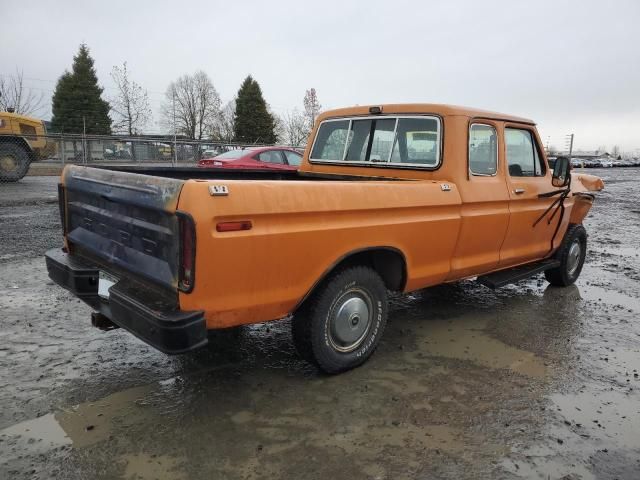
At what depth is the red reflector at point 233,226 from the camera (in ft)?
8.70

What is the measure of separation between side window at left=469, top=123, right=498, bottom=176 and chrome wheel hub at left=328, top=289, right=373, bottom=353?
163cm

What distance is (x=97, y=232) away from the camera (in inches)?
137

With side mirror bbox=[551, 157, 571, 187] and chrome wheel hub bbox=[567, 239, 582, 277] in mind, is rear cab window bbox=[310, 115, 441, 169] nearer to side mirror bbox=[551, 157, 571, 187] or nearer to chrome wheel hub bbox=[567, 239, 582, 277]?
side mirror bbox=[551, 157, 571, 187]

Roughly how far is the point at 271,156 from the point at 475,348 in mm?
10047

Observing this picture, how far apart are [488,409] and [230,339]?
213cm

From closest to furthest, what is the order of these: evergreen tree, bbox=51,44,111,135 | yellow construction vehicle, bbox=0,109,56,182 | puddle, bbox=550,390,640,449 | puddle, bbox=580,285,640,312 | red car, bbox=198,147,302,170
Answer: puddle, bbox=550,390,640,449 < puddle, bbox=580,285,640,312 < red car, bbox=198,147,302,170 < yellow construction vehicle, bbox=0,109,56,182 < evergreen tree, bbox=51,44,111,135

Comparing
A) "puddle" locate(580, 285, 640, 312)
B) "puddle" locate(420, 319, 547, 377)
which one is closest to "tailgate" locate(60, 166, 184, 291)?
"puddle" locate(420, 319, 547, 377)

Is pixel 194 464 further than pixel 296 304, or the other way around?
pixel 296 304

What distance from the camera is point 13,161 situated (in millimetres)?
16141

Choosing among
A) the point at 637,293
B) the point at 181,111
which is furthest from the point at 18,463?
the point at 181,111

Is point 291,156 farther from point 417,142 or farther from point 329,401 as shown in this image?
point 329,401

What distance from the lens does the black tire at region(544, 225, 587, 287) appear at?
5.89 meters

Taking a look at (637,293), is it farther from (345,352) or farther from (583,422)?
(345,352)

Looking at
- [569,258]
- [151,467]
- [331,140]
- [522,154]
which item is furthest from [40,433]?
[569,258]
